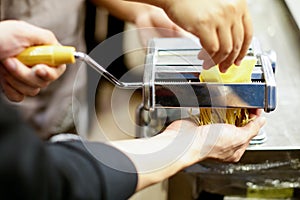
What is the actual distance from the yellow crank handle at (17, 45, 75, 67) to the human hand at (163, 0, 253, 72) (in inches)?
7.0

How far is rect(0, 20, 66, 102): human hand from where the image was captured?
29.2 inches

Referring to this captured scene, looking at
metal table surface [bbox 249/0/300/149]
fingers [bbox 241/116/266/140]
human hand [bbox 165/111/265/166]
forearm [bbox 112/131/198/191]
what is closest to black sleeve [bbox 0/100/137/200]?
forearm [bbox 112/131/198/191]

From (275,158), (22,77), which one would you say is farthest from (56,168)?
(275,158)

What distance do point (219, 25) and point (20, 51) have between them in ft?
0.96

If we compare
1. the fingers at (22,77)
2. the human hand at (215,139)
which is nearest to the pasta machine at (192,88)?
the human hand at (215,139)

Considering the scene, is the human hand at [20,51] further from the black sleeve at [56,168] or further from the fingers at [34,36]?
the black sleeve at [56,168]

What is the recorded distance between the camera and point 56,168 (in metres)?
0.46

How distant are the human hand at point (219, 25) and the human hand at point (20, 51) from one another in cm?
20

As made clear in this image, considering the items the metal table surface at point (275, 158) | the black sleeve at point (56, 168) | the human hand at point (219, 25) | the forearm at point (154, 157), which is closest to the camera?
the black sleeve at point (56, 168)

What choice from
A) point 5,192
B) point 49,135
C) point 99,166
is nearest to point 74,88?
point 49,135

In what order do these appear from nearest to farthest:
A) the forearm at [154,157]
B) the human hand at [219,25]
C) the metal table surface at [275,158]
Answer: the forearm at [154,157] < the human hand at [219,25] < the metal table surface at [275,158]

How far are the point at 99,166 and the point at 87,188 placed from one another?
0.04 metres

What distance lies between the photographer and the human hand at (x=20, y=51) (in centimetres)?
74

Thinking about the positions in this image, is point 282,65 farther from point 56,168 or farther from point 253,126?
point 56,168
